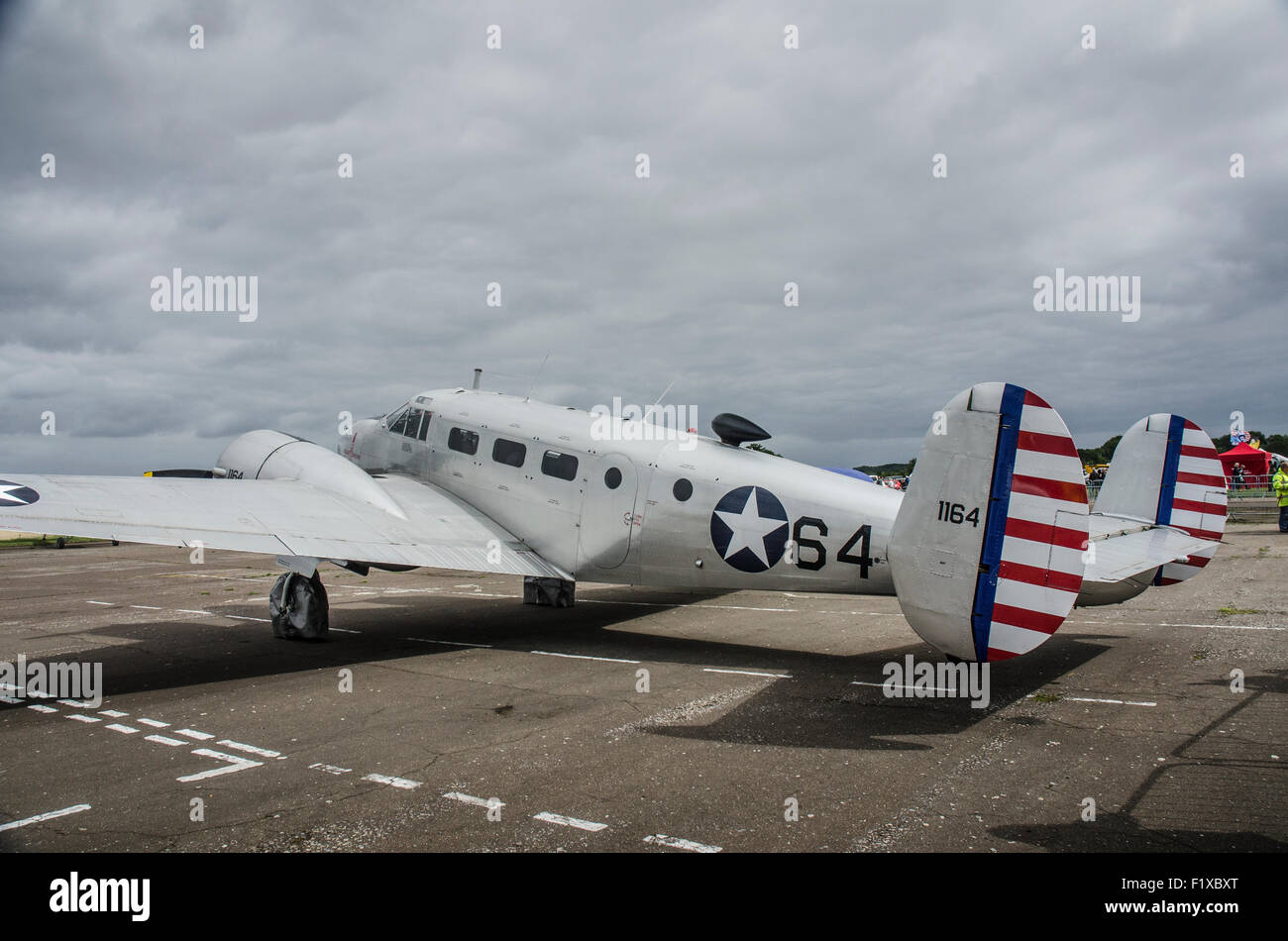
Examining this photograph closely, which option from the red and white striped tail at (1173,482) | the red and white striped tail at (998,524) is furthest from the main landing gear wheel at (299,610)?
the red and white striped tail at (1173,482)

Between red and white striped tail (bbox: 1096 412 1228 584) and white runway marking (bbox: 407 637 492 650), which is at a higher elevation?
red and white striped tail (bbox: 1096 412 1228 584)

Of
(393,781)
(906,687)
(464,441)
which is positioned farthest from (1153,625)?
(464,441)

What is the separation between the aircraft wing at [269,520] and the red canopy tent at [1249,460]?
167 feet

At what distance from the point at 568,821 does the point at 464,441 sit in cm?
979

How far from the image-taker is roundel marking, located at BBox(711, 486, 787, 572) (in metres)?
10.2

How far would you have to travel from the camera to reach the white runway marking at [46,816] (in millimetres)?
5277

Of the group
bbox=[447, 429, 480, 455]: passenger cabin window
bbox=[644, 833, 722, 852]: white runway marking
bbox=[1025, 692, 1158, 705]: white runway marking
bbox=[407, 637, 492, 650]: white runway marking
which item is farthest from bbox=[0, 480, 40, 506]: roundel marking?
bbox=[1025, 692, 1158, 705]: white runway marking

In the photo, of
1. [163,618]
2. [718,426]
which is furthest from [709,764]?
[163,618]

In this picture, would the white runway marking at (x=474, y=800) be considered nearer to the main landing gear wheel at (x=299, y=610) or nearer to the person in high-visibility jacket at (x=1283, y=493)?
the main landing gear wheel at (x=299, y=610)

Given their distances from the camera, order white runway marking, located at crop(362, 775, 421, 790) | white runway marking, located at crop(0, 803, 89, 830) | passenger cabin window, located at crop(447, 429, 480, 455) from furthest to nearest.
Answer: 1. passenger cabin window, located at crop(447, 429, 480, 455)
2. white runway marking, located at crop(362, 775, 421, 790)
3. white runway marking, located at crop(0, 803, 89, 830)

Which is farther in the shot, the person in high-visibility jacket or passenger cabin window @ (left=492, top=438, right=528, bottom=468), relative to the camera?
the person in high-visibility jacket

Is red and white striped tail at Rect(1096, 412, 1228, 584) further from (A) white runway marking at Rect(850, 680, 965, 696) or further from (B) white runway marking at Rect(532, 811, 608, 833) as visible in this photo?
(B) white runway marking at Rect(532, 811, 608, 833)
